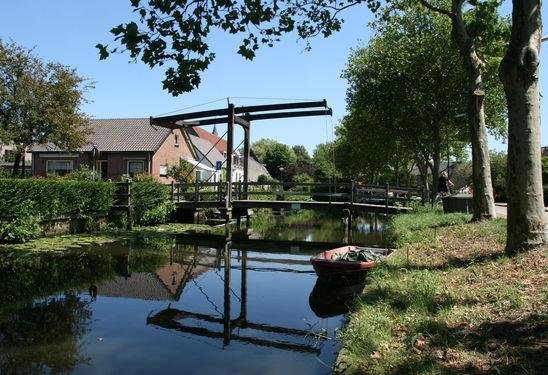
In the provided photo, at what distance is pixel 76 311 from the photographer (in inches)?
320

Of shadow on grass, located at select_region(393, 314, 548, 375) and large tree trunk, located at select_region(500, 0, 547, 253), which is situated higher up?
large tree trunk, located at select_region(500, 0, 547, 253)

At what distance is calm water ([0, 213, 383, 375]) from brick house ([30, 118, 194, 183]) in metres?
20.6

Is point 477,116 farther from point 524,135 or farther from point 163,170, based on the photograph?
point 163,170

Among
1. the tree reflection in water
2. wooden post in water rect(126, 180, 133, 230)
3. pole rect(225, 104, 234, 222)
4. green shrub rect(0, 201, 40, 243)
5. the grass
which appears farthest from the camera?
pole rect(225, 104, 234, 222)

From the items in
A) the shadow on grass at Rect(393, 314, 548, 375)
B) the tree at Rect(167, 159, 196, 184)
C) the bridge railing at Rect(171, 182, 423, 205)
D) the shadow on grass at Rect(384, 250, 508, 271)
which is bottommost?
the shadow on grass at Rect(393, 314, 548, 375)

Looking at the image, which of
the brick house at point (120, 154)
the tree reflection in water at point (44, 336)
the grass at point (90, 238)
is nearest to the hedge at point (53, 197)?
the grass at point (90, 238)

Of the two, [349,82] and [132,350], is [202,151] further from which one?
[132,350]

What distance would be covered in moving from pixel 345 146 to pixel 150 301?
45.4 metres

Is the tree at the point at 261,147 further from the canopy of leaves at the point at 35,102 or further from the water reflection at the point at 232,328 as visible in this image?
the water reflection at the point at 232,328

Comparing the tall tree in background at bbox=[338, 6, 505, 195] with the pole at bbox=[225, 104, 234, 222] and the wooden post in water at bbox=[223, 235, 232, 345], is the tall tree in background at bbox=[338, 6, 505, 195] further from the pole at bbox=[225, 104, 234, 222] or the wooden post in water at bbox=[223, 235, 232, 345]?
the wooden post in water at bbox=[223, 235, 232, 345]

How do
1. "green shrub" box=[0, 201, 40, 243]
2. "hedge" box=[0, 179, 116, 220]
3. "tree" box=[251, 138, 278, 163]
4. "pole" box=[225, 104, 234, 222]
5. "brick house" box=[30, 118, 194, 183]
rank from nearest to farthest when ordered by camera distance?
1. "hedge" box=[0, 179, 116, 220]
2. "green shrub" box=[0, 201, 40, 243]
3. "pole" box=[225, 104, 234, 222]
4. "brick house" box=[30, 118, 194, 183]
5. "tree" box=[251, 138, 278, 163]

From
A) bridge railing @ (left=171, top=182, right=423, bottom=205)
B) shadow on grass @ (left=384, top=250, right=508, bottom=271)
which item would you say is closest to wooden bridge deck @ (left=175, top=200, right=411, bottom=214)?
bridge railing @ (left=171, top=182, right=423, bottom=205)

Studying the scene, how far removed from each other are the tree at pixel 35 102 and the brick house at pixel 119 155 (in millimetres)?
8915

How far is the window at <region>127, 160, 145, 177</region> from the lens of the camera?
34.6 m
